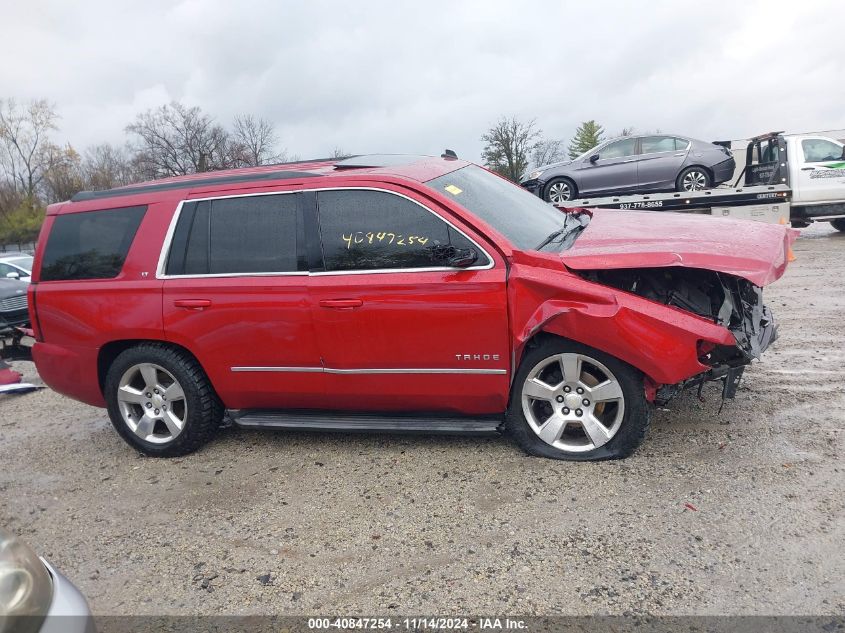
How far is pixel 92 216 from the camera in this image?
4656 mm

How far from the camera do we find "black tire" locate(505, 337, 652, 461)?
11.8ft

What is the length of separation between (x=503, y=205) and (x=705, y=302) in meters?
1.42

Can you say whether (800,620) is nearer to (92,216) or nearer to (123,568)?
(123,568)

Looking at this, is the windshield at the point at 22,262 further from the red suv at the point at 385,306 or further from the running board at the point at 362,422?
the running board at the point at 362,422

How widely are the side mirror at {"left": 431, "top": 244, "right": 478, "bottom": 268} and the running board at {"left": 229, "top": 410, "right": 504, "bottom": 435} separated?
0.97m

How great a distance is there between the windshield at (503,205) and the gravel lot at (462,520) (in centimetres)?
136

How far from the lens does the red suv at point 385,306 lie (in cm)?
358

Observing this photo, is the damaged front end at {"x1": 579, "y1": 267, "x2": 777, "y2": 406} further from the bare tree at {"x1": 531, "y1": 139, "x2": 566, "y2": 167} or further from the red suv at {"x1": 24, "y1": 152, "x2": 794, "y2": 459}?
the bare tree at {"x1": 531, "y1": 139, "x2": 566, "y2": 167}

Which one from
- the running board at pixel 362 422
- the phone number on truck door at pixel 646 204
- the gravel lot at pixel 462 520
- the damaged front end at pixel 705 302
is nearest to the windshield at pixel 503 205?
the damaged front end at pixel 705 302

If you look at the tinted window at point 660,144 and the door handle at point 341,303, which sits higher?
the tinted window at point 660,144

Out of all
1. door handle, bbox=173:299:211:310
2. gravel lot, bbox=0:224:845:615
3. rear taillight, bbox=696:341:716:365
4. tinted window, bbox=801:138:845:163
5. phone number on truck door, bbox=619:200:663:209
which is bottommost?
gravel lot, bbox=0:224:845:615

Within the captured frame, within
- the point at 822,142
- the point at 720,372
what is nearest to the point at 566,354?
the point at 720,372

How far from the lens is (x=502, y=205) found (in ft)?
14.2

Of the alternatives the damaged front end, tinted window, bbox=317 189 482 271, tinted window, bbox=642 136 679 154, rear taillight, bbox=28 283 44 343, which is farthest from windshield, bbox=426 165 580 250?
tinted window, bbox=642 136 679 154
